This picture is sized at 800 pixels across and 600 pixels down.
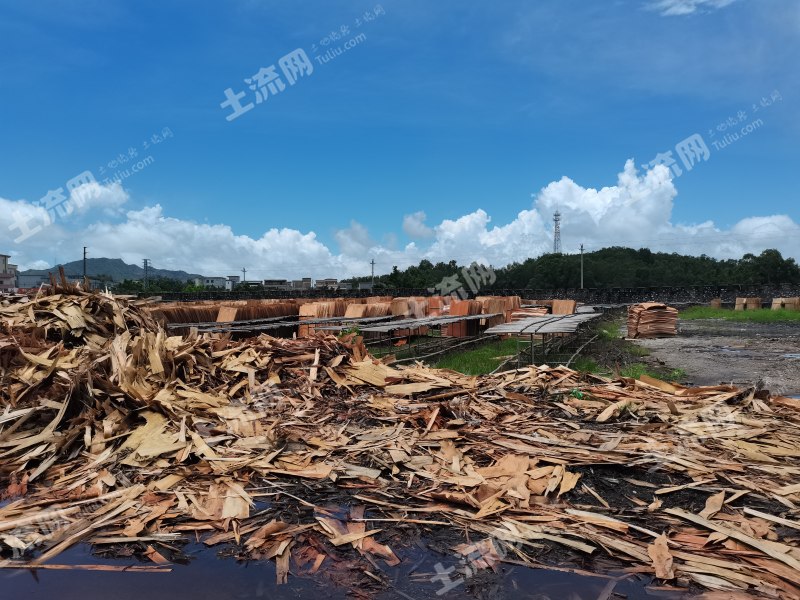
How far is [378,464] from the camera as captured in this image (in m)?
4.81

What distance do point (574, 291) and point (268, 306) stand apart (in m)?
31.3

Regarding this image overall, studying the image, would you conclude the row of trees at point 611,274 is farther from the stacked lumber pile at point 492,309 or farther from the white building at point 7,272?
the stacked lumber pile at point 492,309

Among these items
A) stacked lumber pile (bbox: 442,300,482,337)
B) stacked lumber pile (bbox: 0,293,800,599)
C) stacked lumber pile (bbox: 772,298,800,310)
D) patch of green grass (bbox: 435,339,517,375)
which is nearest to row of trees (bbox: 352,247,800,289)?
stacked lumber pile (bbox: 772,298,800,310)

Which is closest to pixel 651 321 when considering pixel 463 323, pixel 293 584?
pixel 463 323

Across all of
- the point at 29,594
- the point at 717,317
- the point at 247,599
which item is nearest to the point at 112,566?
the point at 29,594

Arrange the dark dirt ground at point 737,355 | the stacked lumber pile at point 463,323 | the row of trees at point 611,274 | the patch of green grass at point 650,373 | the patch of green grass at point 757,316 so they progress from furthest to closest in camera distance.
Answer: the row of trees at point 611,274 → the patch of green grass at point 757,316 → the stacked lumber pile at point 463,323 → the patch of green grass at point 650,373 → the dark dirt ground at point 737,355

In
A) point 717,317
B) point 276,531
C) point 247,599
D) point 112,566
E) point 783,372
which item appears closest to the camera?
point 247,599

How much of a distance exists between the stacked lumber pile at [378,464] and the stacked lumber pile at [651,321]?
1658cm

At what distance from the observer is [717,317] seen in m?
35.6

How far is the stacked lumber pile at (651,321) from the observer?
2259 centimetres

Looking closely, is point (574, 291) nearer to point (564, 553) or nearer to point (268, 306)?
point (268, 306)

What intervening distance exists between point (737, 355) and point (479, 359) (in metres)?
7.70

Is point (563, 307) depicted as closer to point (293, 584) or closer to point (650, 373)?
point (650, 373)

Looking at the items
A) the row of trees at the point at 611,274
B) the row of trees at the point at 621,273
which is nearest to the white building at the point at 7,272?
the row of trees at the point at 611,274
